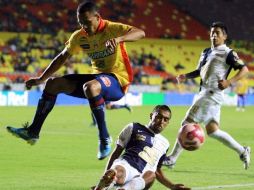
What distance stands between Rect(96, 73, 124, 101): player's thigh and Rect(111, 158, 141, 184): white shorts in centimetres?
128

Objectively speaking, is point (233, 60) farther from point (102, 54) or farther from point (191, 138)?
point (191, 138)

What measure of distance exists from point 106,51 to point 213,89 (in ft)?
8.21

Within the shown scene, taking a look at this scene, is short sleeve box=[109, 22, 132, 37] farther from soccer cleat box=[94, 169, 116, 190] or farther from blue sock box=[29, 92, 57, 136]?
soccer cleat box=[94, 169, 116, 190]

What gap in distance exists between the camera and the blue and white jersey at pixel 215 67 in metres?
10.3

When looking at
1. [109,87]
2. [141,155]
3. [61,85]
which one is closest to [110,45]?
[109,87]

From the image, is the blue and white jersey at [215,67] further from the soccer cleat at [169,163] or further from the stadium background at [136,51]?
the stadium background at [136,51]

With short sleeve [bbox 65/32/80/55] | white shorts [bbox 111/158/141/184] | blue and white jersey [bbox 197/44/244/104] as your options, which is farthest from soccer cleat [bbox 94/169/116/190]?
blue and white jersey [bbox 197/44/244/104]

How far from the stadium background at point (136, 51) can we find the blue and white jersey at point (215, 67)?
2425 mm

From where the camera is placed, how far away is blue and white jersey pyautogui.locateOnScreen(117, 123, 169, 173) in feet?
24.9

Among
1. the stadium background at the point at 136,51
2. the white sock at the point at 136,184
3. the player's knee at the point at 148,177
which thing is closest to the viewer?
the white sock at the point at 136,184

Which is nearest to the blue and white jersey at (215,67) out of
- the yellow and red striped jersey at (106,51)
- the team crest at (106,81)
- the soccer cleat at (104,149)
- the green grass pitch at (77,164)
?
the green grass pitch at (77,164)

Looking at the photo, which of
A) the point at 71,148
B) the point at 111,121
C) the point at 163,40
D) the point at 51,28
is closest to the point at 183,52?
the point at 163,40

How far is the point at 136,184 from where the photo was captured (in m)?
7.12

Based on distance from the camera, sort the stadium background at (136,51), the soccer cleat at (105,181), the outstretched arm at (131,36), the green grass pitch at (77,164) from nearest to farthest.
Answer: the soccer cleat at (105,181) < the outstretched arm at (131,36) < the green grass pitch at (77,164) < the stadium background at (136,51)
